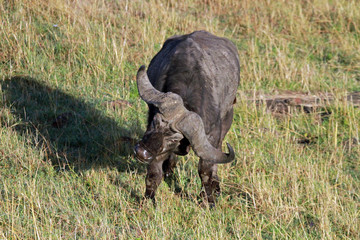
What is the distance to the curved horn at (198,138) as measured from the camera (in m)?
4.88

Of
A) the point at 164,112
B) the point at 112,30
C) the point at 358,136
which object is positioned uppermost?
the point at 164,112

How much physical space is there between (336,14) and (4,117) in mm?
7635

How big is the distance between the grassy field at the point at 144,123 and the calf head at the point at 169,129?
0.67 metres

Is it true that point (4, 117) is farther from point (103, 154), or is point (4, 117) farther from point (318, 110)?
point (318, 110)

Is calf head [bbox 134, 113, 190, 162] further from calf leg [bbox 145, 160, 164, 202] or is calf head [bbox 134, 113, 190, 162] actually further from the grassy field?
the grassy field

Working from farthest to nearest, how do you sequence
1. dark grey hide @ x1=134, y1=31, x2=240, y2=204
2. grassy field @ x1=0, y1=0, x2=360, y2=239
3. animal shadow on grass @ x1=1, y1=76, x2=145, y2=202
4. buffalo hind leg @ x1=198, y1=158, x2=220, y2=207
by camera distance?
animal shadow on grass @ x1=1, y1=76, x2=145, y2=202, buffalo hind leg @ x1=198, y1=158, x2=220, y2=207, grassy field @ x1=0, y1=0, x2=360, y2=239, dark grey hide @ x1=134, y1=31, x2=240, y2=204

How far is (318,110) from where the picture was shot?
336 inches

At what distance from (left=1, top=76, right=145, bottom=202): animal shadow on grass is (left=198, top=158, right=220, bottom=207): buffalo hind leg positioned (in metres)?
0.97

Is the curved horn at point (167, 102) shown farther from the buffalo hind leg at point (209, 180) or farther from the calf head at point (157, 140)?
the buffalo hind leg at point (209, 180)

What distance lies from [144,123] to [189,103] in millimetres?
2410

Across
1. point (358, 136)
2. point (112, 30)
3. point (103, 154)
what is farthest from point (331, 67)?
point (103, 154)

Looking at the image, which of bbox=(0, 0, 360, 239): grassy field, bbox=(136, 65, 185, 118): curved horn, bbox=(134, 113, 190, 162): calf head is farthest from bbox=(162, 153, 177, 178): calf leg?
bbox=(136, 65, 185, 118): curved horn

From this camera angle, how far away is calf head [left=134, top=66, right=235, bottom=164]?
4.82m

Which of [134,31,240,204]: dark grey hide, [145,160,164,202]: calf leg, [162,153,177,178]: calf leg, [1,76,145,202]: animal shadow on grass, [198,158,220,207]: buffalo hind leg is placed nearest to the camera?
[134,31,240,204]: dark grey hide
